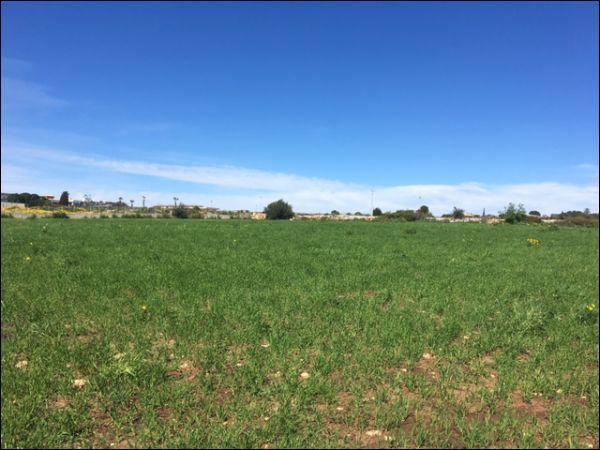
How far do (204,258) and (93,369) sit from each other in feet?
27.2

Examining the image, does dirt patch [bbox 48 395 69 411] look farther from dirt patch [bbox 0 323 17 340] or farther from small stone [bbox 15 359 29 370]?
dirt patch [bbox 0 323 17 340]

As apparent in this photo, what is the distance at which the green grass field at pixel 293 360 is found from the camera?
3869 millimetres

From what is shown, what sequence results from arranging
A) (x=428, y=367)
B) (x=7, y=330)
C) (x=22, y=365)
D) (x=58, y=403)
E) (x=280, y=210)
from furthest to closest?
(x=280, y=210), (x=7, y=330), (x=428, y=367), (x=22, y=365), (x=58, y=403)

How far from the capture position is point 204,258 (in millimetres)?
13195

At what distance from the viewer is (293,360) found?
17.5 feet

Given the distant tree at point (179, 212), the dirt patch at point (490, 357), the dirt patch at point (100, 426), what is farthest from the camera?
the distant tree at point (179, 212)

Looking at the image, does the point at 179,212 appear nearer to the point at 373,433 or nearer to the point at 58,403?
the point at 58,403

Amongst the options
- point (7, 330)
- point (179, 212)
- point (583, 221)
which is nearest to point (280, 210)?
point (179, 212)

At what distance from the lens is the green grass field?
3.87 metres

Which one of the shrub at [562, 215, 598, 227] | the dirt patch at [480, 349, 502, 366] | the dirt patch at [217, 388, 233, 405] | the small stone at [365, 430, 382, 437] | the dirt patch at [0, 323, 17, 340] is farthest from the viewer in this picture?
the shrub at [562, 215, 598, 227]

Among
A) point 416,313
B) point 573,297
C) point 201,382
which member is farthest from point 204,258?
point 573,297

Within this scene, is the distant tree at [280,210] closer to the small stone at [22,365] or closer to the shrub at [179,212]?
the shrub at [179,212]

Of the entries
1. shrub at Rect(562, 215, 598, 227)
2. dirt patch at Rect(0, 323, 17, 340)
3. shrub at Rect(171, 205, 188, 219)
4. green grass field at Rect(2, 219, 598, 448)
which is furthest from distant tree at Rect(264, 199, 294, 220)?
dirt patch at Rect(0, 323, 17, 340)

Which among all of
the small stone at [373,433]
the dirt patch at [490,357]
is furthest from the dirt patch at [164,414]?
the dirt patch at [490,357]
